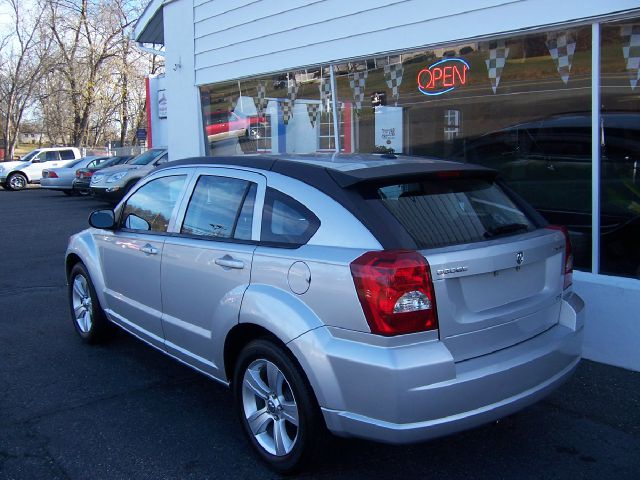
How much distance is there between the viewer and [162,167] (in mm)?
4598

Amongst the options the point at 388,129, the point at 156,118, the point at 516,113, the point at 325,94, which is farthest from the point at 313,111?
the point at 156,118

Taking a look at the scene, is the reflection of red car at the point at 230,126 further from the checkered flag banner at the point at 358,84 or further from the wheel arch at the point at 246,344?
the wheel arch at the point at 246,344

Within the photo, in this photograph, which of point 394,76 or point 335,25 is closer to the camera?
point 394,76

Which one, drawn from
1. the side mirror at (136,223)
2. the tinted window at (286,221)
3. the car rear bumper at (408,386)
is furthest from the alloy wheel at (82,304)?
the car rear bumper at (408,386)

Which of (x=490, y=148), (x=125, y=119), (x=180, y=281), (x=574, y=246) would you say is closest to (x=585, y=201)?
(x=574, y=246)

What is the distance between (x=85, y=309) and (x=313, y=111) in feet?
14.7

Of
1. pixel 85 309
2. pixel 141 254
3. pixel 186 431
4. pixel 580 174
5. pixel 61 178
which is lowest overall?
pixel 186 431

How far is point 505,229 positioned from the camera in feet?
10.9

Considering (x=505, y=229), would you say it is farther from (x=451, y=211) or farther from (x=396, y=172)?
(x=396, y=172)

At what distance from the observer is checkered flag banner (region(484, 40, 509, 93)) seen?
599 centimetres

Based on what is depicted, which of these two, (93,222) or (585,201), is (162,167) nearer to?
(93,222)

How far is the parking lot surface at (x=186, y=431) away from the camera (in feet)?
11.1

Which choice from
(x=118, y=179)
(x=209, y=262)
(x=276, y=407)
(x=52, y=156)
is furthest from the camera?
(x=52, y=156)

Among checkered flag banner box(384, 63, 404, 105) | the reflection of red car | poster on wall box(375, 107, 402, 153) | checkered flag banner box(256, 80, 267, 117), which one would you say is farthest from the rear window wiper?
the reflection of red car
